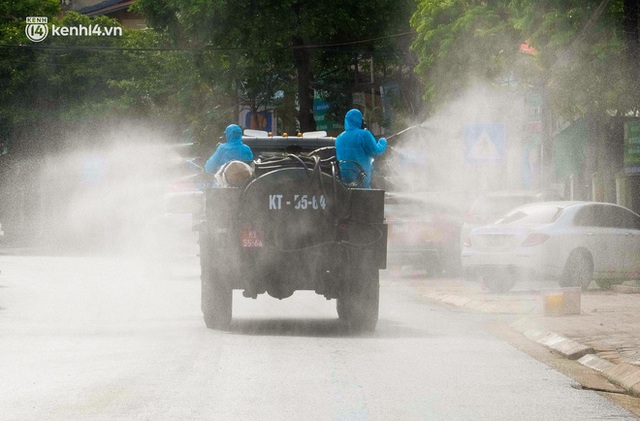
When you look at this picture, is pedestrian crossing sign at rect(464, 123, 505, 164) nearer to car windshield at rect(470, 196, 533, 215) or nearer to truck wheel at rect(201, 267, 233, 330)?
car windshield at rect(470, 196, 533, 215)

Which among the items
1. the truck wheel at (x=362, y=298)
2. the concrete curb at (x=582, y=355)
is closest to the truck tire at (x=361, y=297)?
the truck wheel at (x=362, y=298)

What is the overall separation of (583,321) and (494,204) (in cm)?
1162

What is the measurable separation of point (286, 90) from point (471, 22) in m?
21.9

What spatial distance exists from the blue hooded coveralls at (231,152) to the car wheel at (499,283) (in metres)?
7.76

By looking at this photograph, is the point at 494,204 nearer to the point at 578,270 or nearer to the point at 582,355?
the point at 578,270

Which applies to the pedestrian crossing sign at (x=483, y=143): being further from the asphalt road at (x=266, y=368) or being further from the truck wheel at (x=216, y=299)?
the truck wheel at (x=216, y=299)

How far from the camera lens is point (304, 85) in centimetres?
4922

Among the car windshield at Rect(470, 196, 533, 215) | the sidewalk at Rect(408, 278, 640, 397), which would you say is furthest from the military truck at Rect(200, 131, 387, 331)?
the car windshield at Rect(470, 196, 533, 215)

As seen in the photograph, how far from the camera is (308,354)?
492 inches

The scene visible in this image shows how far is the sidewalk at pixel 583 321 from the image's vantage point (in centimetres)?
1235

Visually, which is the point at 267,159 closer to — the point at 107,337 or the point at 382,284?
the point at 107,337

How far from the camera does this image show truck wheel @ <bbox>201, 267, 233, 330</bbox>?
14695mm

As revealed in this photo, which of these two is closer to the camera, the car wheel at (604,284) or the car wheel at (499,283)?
the car wheel at (499,283)

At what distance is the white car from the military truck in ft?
25.4
